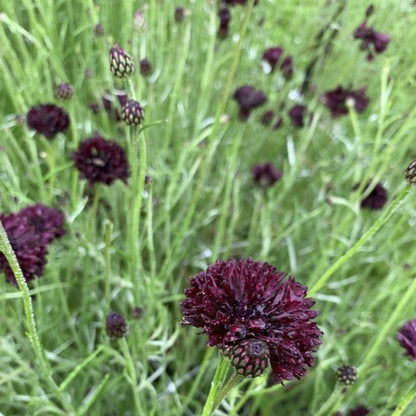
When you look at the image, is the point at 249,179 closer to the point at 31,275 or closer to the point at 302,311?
the point at 31,275

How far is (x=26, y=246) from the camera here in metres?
0.59

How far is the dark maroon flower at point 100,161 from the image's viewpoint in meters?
0.69

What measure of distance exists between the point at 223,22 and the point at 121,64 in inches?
26.1

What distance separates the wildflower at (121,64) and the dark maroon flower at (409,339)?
1.46ft

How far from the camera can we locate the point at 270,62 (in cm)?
114

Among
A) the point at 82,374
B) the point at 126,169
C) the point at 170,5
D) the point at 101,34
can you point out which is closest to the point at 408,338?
the point at 126,169

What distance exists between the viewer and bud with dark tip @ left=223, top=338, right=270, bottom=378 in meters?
0.34

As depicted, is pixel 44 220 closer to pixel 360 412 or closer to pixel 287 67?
pixel 360 412

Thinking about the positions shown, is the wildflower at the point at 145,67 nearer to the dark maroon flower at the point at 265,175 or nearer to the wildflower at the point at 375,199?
the dark maroon flower at the point at 265,175

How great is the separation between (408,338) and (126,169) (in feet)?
1.49

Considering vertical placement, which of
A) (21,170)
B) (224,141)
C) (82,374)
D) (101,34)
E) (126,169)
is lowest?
(82,374)

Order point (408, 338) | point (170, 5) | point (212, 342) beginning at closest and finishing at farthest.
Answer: point (212, 342) < point (408, 338) < point (170, 5)

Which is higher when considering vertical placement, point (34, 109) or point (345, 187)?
point (34, 109)

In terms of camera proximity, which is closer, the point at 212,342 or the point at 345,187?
the point at 212,342
